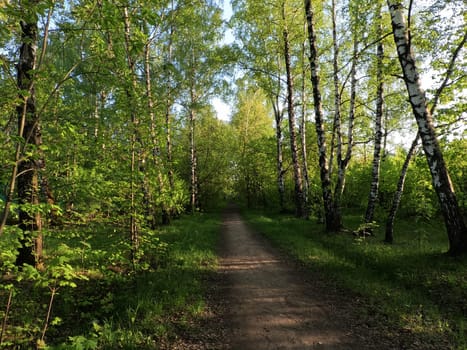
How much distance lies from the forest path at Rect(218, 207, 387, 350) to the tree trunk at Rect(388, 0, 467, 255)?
12.2 ft

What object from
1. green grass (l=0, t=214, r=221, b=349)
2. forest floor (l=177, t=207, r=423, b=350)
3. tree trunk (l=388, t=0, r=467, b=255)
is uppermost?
tree trunk (l=388, t=0, r=467, b=255)

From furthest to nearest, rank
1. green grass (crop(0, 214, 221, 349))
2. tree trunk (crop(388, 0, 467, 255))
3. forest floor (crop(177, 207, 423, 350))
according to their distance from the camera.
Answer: tree trunk (crop(388, 0, 467, 255)) < forest floor (crop(177, 207, 423, 350)) < green grass (crop(0, 214, 221, 349))

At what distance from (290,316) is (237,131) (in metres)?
26.2

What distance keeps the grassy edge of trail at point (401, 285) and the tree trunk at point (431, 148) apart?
625 mm

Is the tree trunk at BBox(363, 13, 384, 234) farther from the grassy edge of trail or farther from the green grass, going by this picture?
the green grass

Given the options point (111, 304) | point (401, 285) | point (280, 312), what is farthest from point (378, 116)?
point (111, 304)

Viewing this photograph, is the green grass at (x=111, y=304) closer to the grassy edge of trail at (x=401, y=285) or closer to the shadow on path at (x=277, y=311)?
the shadow on path at (x=277, y=311)

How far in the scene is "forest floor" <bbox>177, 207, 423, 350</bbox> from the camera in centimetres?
390

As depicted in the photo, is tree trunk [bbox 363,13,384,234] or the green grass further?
tree trunk [bbox 363,13,384,234]

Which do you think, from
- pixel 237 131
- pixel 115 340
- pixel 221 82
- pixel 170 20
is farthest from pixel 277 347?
pixel 237 131

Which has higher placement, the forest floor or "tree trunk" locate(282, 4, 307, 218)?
"tree trunk" locate(282, 4, 307, 218)

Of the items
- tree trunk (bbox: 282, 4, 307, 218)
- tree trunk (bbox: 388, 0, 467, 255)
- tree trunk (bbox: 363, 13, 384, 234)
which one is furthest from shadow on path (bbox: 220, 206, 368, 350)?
tree trunk (bbox: 282, 4, 307, 218)

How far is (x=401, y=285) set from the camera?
5566 mm

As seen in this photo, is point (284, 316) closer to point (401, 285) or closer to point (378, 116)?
point (401, 285)
